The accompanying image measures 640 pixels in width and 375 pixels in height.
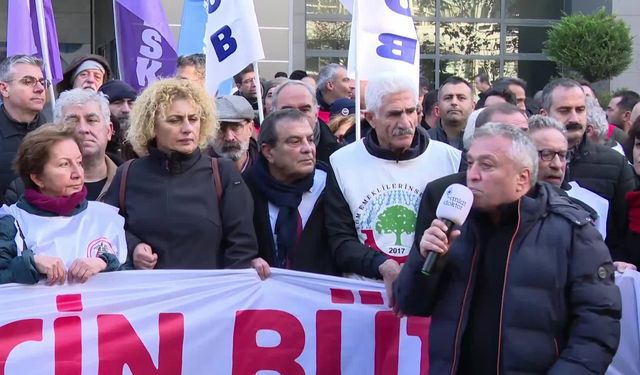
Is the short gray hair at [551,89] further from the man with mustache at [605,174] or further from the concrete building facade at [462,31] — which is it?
the concrete building facade at [462,31]

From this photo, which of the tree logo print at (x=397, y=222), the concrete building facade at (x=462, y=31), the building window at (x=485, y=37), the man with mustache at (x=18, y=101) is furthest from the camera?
the building window at (x=485, y=37)

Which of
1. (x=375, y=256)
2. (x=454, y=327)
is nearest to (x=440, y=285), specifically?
(x=454, y=327)

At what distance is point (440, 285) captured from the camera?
3.69 meters

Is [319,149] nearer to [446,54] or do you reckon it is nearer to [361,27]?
[361,27]

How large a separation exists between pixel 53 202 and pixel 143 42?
4200 millimetres

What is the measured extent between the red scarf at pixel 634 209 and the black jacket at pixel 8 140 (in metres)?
3.34

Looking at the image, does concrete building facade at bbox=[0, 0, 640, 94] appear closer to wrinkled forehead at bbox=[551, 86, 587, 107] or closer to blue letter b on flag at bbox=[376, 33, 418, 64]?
blue letter b on flag at bbox=[376, 33, 418, 64]

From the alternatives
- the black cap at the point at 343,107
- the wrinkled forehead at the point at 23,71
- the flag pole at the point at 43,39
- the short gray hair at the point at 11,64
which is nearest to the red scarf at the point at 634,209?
the black cap at the point at 343,107

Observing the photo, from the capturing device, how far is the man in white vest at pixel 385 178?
4523 millimetres

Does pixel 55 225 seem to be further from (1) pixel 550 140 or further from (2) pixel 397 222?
(1) pixel 550 140

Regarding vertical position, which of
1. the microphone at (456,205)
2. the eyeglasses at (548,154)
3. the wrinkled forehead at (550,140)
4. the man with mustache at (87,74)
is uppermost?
the man with mustache at (87,74)

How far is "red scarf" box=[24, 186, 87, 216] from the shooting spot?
4.25m

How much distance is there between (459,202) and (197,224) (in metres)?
A: 1.57

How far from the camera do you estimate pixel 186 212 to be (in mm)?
4484
